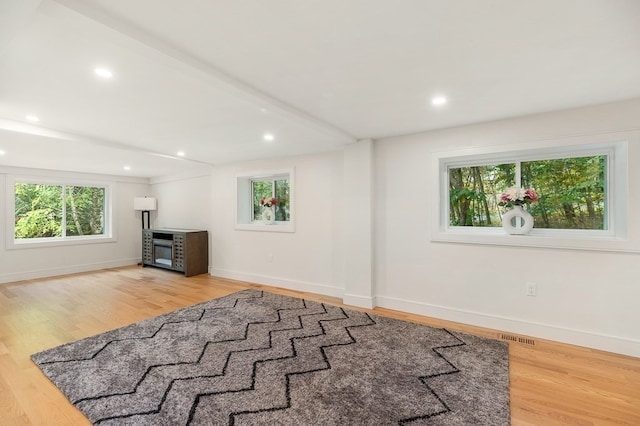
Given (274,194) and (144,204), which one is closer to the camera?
(274,194)

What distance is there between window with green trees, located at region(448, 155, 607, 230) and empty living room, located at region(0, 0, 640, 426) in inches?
0.7

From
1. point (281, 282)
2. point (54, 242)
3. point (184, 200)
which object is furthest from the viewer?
point (184, 200)

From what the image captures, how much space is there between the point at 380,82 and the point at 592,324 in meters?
2.81

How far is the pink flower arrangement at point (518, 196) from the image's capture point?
2.93 metres

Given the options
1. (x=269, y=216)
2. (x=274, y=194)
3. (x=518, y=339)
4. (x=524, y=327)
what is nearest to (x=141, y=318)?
(x=269, y=216)

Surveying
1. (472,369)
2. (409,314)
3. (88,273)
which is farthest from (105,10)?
(88,273)

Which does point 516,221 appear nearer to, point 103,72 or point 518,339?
point 518,339

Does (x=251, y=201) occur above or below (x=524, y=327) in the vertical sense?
above

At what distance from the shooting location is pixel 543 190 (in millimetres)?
3033

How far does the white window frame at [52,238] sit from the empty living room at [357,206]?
43 centimetres

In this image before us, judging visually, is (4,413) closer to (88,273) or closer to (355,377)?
(355,377)

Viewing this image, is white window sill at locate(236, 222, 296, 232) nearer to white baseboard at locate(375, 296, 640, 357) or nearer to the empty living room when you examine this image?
the empty living room

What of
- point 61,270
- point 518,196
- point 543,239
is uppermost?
point 518,196

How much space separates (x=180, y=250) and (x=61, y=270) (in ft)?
7.83
